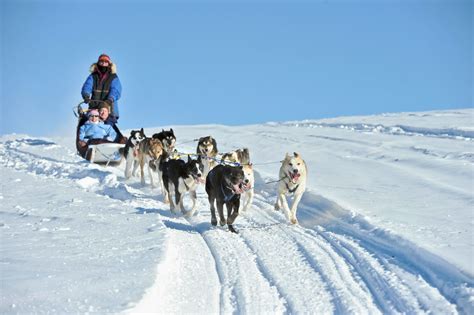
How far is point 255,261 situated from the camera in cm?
625

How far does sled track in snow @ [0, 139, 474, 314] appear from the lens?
498 centimetres

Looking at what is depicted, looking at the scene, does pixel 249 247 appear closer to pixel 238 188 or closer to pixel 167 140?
pixel 238 188

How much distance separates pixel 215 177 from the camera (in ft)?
26.1

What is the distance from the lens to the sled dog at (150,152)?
1075cm

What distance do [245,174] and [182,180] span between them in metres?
1.16

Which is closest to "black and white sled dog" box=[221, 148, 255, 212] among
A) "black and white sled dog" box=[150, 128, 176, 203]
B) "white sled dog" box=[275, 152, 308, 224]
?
"white sled dog" box=[275, 152, 308, 224]

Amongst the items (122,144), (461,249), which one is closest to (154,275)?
(461,249)

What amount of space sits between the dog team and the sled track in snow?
24cm

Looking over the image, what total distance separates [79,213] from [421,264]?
4.33 meters

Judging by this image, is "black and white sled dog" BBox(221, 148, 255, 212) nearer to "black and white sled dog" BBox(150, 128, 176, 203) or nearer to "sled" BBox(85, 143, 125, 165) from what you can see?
"black and white sled dog" BBox(150, 128, 176, 203)

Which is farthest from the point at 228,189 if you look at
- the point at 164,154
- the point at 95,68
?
the point at 95,68

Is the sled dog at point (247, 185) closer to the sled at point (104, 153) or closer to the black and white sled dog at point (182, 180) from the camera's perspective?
the black and white sled dog at point (182, 180)

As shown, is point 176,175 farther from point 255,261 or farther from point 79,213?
point 255,261

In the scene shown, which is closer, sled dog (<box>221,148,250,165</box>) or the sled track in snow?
the sled track in snow
